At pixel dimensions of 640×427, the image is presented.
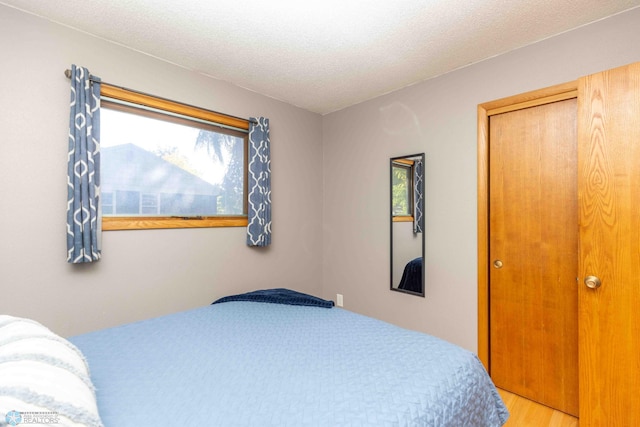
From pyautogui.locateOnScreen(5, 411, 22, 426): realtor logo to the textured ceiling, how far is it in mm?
1916

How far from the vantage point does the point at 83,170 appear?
6.52 ft

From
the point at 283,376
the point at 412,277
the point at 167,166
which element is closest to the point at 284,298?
the point at 283,376

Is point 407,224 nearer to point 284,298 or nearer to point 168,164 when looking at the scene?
point 284,298

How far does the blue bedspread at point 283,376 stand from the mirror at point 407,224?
3.93 ft

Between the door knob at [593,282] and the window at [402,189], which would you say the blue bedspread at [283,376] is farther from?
the window at [402,189]

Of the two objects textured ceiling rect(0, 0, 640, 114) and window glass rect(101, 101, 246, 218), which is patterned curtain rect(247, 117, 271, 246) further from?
textured ceiling rect(0, 0, 640, 114)

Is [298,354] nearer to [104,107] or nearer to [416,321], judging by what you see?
[416,321]

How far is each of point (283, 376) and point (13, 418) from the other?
742mm

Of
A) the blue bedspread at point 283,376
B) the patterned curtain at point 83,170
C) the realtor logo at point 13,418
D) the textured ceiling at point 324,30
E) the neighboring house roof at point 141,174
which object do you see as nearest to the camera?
the realtor logo at point 13,418

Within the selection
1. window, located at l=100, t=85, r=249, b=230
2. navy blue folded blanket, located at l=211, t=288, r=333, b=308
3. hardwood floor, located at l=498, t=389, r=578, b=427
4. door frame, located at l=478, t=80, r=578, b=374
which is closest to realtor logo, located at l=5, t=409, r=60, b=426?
navy blue folded blanket, located at l=211, t=288, r=333, b=308

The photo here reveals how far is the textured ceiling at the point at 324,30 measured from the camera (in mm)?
1771

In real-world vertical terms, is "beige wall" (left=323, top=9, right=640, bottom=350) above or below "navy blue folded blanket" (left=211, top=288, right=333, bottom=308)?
above

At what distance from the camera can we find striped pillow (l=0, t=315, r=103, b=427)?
695mm

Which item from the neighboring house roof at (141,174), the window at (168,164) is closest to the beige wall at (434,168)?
the window at (168,164)
